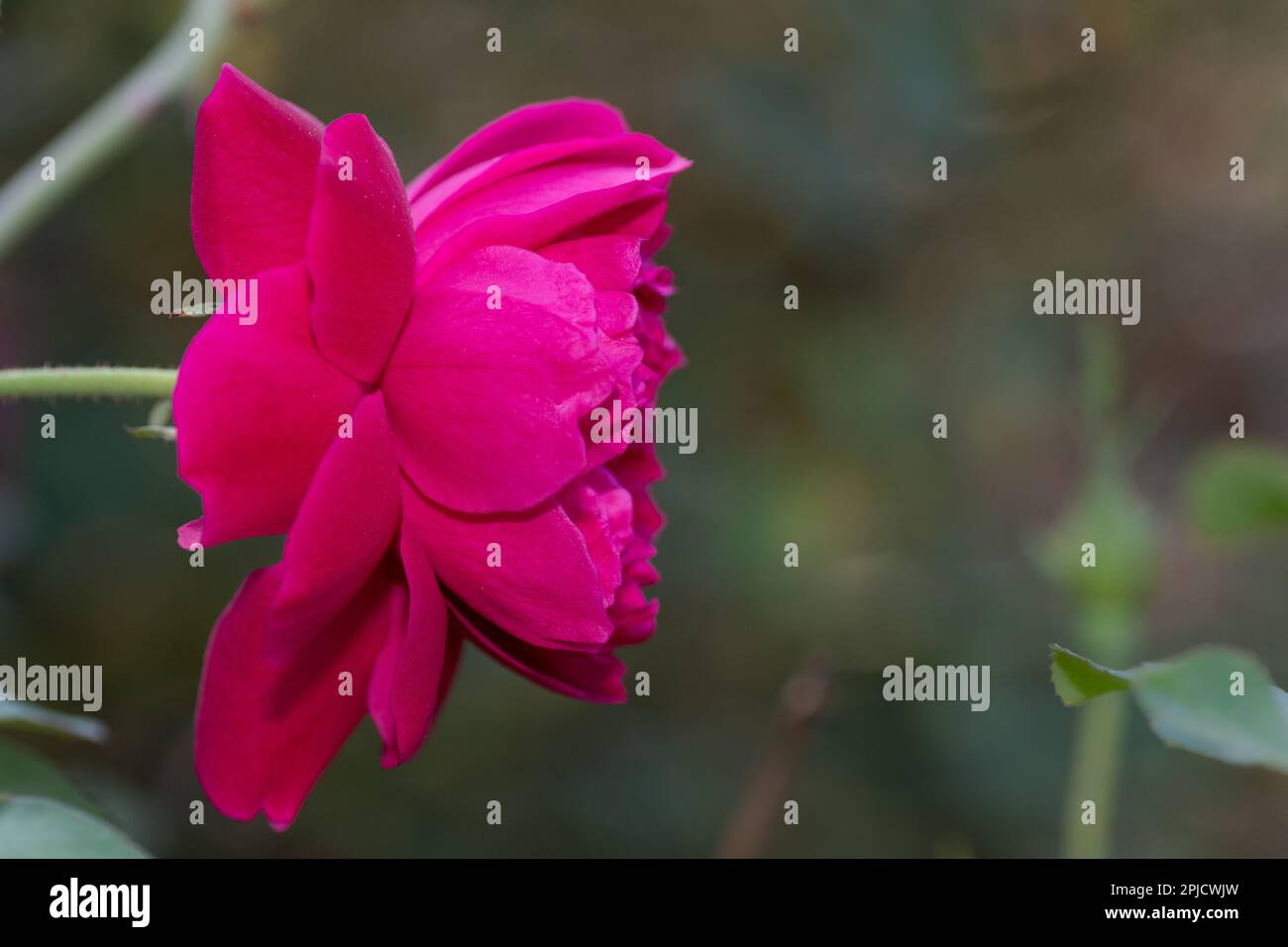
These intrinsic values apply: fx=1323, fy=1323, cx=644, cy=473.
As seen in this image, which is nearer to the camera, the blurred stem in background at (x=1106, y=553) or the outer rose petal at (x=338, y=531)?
the outer rose petal at (x=338, y=531)

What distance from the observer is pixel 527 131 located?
0.65 m

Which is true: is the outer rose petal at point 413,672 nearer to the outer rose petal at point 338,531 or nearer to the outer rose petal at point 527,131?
the outer rose petal at point 338,531

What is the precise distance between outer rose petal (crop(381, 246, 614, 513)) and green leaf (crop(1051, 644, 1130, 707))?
8.1 inches

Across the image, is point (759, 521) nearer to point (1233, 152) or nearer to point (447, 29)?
point (447, 29)

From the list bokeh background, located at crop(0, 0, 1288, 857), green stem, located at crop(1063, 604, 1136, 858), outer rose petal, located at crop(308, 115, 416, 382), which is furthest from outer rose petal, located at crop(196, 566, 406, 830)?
bokeh background, located at crop(0, 0, 1288, 857)

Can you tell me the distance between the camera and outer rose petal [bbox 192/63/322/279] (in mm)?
543

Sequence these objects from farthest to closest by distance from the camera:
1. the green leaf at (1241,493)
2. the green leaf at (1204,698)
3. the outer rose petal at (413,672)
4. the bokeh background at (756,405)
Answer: the bokeh background at (756,405) → the green leaf at (1241,493) → the outer rose petal at (413,672) → the green leaf at (1204,698)

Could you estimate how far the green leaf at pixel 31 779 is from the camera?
0.58m

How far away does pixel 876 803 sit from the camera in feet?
5.36

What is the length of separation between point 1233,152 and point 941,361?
71 centimetres

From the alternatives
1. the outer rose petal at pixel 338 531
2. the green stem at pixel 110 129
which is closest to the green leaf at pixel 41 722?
the outer rose petal at pixel 338 531

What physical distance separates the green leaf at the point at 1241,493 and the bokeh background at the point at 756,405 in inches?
20.4

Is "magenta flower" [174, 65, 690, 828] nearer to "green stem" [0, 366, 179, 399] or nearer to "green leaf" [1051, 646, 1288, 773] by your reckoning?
→ "green stem" [0, 366, 179, 399]
